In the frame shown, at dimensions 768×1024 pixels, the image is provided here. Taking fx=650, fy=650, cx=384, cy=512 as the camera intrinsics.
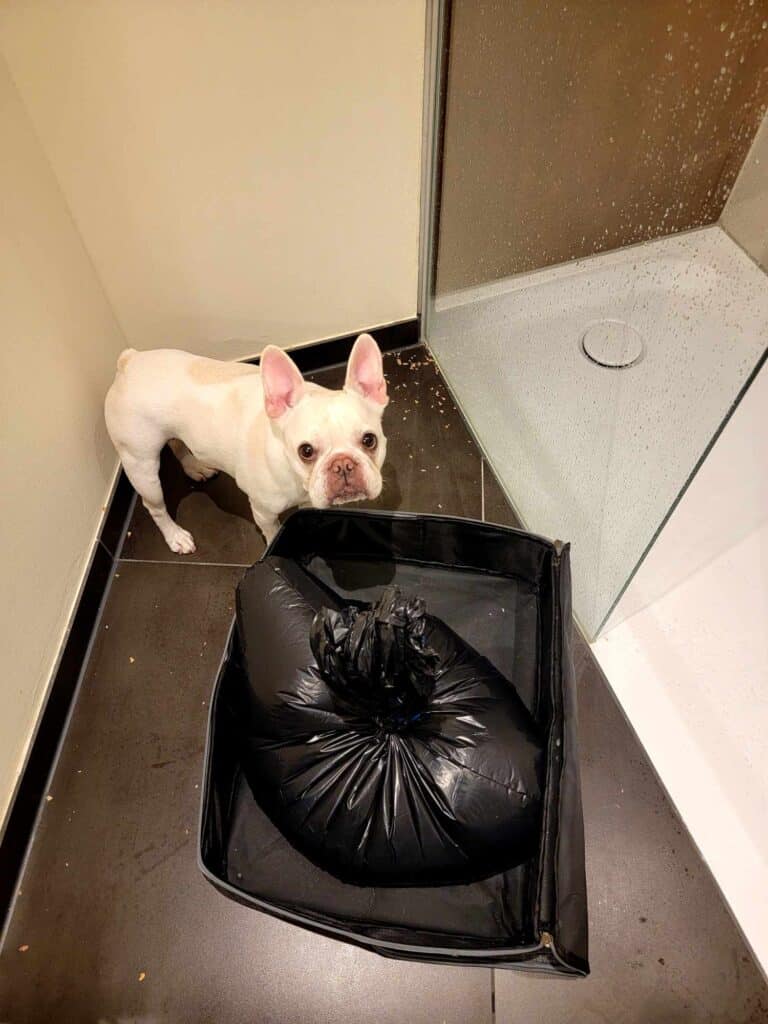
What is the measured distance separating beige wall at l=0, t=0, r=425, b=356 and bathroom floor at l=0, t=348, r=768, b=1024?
30.6 inches

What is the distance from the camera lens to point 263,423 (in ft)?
3.56

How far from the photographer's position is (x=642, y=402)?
127cm

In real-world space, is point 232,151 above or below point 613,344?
above

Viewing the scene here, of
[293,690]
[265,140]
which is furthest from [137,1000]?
[265,140]

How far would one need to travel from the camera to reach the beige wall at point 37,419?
1.05 metres

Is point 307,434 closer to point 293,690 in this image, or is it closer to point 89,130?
point 293,690

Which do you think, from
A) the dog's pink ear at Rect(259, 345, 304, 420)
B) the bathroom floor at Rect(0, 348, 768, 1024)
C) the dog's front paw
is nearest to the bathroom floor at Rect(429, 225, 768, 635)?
the bathroom floor at Rect(0, 348, 768, 1024)

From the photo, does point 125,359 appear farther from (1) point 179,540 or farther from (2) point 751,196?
(2) point 751,196

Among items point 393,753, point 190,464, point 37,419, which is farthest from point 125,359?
point 393,753

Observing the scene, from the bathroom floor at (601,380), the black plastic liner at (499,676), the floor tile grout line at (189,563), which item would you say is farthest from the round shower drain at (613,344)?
the floor tile grout line at (189,563)

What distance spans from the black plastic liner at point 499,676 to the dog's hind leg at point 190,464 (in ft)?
1.31

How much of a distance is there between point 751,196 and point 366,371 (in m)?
1.14

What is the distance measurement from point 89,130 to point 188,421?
0.52m

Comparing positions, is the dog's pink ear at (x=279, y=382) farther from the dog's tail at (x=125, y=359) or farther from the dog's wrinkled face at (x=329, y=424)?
the dog's tail at (x=125, y=359)
